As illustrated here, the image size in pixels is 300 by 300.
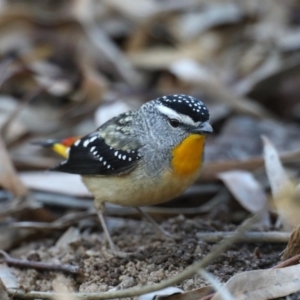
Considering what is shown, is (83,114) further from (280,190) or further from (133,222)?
(280,190)

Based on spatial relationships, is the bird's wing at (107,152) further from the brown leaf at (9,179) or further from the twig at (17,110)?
the twig at (17,110)

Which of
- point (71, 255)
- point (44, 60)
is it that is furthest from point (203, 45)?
point (71, 255)

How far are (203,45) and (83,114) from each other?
235 cm

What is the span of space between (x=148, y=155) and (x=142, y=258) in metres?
0.75

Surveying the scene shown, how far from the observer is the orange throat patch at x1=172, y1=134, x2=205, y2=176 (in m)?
4.64

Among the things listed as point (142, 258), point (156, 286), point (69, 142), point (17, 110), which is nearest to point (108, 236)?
point (142, 258)

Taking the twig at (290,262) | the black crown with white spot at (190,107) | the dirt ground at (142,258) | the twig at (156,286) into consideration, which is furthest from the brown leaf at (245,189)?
the twig at (156,286)

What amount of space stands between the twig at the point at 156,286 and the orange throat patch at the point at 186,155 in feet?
2.98

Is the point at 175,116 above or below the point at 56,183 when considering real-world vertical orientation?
above

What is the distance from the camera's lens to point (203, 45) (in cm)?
866

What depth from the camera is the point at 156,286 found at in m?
3.48

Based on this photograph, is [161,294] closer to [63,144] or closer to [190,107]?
[190,107]

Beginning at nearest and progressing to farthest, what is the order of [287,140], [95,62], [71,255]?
[71,255] < [287,140] < [95,62]

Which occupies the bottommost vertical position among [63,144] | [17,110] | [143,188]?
[143,188]
